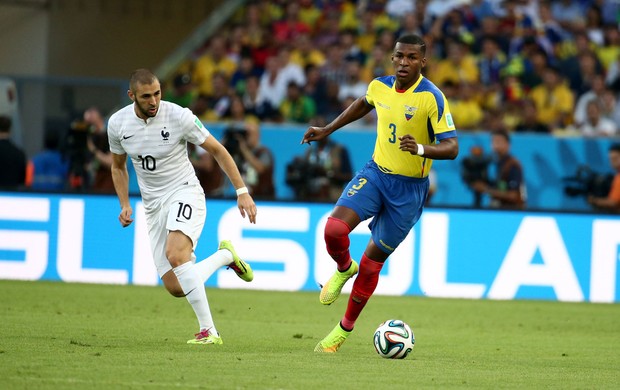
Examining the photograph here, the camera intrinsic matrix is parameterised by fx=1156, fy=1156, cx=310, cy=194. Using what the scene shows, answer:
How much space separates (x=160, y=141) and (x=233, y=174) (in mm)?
749

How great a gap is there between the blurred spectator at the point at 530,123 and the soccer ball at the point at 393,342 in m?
9.78

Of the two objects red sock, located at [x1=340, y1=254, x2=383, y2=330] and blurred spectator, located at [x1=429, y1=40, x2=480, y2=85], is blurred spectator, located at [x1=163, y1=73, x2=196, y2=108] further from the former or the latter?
red sock, located at [x1=340, y1=254, x2=383, y2=330]

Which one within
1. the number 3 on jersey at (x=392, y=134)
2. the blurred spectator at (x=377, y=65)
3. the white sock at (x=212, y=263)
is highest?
the blurred spectator at (x=377, y=65)

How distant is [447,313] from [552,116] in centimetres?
623

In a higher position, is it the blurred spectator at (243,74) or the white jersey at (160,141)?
the blurred spectator at (243,74)

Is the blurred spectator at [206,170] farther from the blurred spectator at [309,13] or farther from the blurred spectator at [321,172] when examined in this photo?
the blurred spectator at [309,13]

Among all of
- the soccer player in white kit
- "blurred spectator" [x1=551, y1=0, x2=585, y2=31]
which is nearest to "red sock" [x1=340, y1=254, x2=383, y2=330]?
the soccer player in white kit

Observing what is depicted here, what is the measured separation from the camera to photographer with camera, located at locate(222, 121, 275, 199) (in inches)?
653

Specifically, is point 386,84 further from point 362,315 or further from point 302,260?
point 302,260

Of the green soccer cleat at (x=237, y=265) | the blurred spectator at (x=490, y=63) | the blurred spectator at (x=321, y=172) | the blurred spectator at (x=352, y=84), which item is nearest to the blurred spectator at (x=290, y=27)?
the blurred spectator at (x=352, y=84)

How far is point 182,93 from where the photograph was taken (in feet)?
66.1

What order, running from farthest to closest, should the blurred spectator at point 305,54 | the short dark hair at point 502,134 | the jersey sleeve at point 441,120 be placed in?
the blurred spectator at point 305,54 < the short dark hair at point 502,134 < the jersey sleeve at point 441,120

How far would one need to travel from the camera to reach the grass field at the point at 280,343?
7379 millimetres

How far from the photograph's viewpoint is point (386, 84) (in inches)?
368
